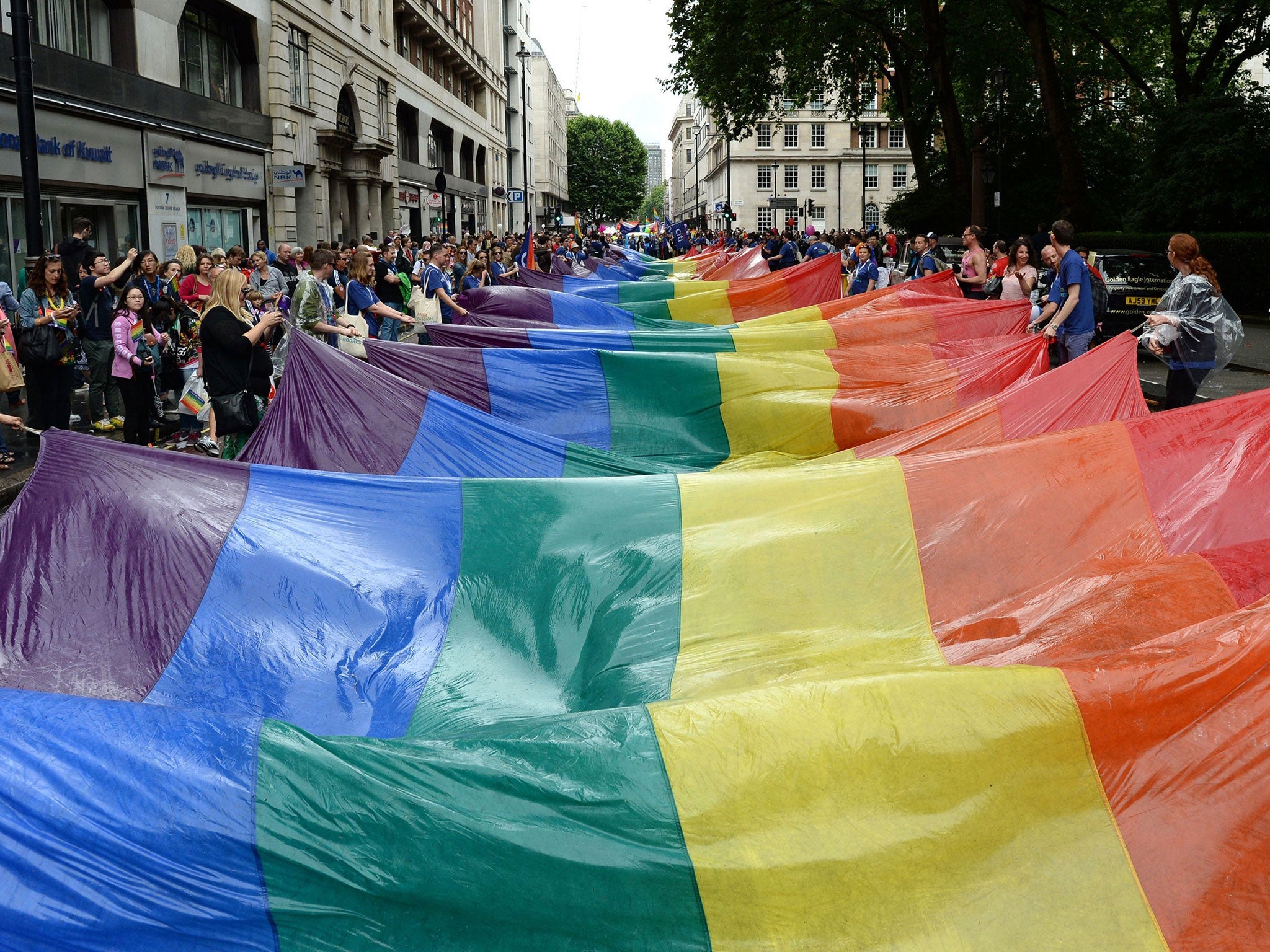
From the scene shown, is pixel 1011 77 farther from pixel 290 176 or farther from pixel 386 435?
pixel 386 435

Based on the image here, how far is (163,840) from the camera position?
269cm

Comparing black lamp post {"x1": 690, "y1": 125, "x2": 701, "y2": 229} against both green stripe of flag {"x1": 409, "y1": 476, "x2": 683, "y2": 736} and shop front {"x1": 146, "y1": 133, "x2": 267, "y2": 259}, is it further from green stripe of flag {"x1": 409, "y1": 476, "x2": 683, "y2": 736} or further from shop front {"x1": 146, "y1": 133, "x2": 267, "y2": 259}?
green stripe of flag {"x1": 409, "y1": 476, "x2": 683, "y2": 736}

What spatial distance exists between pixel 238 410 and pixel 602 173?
466 feet

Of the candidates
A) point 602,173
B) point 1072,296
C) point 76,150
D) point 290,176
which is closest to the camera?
point 1072,296

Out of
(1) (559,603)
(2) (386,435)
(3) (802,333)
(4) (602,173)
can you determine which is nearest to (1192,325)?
(3) (802,333)

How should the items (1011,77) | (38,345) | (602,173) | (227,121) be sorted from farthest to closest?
(602,173), (1011,77), (227,121), (38,345)

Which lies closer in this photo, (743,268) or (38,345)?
(38,345)

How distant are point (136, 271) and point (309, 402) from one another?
6.55 m

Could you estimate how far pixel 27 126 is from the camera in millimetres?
13102

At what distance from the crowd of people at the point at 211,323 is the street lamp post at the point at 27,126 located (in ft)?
1.94

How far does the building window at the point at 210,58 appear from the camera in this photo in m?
25.8

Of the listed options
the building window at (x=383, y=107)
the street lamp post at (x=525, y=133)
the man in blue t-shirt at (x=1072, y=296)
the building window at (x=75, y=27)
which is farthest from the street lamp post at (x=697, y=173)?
the man in blue t-shirt at (x=1072, y=296)

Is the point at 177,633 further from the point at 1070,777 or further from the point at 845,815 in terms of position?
the point at 1070,777

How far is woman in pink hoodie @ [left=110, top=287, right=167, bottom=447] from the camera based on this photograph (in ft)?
37.6
